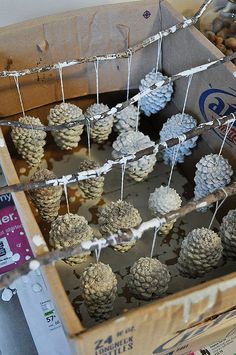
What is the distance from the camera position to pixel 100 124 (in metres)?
0.83

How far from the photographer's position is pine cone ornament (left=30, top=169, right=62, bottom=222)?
2.31ft

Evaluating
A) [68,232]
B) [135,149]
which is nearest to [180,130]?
[135,149]

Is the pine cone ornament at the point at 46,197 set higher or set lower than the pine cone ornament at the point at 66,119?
lower

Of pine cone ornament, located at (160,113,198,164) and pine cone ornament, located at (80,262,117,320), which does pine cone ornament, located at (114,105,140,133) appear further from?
pine cone ornament, located at (80,262,117,320)

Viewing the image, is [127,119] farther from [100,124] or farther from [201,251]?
[201,251]

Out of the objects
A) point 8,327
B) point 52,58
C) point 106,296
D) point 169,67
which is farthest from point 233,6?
point 8,327

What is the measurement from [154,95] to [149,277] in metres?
0.40

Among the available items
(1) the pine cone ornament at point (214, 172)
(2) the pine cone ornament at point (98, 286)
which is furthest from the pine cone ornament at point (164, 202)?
(2) the pine cone ornament at point (98, 286)

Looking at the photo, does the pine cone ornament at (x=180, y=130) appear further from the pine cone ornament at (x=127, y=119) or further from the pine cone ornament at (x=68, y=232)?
the pine cone ornament at (x=68, y=232)

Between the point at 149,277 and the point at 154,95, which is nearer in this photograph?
the point at 149,277

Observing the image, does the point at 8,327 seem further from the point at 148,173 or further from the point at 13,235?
the point at 148,173

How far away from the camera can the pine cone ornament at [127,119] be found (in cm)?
85

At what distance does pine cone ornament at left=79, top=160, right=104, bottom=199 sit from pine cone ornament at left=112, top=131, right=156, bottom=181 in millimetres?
58

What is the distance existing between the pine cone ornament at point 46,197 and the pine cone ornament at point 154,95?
10.7 inches
